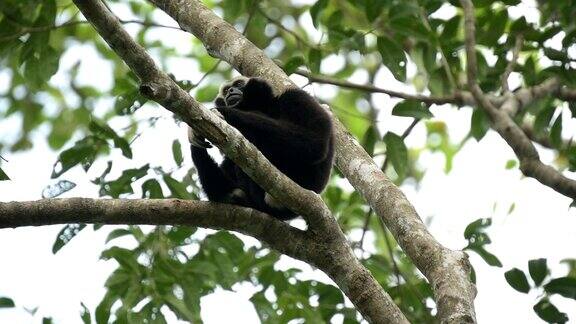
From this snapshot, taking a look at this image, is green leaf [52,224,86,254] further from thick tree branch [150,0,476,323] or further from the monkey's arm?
thick tree branch [150,0,476,323]

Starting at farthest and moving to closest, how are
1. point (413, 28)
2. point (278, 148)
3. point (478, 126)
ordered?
point (478, 126) → point (278, 148) → point (413, 28)

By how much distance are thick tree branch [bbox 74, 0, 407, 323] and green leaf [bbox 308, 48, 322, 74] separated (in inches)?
87.9

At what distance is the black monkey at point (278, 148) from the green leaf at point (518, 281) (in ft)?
5.43

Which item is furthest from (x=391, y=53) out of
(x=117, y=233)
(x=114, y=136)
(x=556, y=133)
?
(x=117, y=233)

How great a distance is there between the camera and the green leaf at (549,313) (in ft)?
17.4

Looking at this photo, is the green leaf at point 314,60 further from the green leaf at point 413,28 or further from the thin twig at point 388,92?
the green leaf at point 413,28

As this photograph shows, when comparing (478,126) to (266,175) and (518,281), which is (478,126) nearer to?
(518,281)

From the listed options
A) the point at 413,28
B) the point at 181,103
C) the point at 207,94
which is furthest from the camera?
the point at 207,94

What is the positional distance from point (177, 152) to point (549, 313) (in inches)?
129

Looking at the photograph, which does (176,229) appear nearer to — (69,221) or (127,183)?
(127,183)

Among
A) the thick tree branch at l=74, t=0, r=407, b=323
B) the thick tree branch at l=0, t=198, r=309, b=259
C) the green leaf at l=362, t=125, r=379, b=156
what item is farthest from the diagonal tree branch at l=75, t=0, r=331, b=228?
the green leaf at l=362, t=125, r=379, b=156

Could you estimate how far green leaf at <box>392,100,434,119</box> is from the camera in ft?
19.3

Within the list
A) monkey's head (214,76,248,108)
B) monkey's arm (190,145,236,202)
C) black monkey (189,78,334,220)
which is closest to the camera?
black monkey (189,78,334,220)

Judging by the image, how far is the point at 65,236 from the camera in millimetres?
5945
